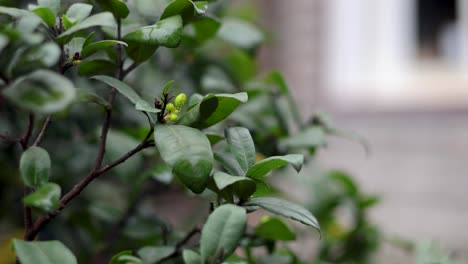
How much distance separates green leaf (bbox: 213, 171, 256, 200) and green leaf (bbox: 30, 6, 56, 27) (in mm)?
220

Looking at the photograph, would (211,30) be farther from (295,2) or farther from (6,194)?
(295,2)

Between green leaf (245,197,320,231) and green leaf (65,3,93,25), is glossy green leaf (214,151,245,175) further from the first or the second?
green leaf (65,3,93,25)

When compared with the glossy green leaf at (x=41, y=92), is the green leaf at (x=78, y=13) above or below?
above

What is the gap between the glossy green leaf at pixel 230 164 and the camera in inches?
25.1

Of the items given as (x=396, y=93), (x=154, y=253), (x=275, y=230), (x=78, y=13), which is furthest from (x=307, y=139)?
(x=396, y=93)

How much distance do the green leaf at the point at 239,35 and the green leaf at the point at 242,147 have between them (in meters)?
0.58

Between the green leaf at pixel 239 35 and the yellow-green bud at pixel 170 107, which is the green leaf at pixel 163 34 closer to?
the yellow-green bud at pixel 170 107

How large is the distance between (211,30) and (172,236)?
33 centimetres

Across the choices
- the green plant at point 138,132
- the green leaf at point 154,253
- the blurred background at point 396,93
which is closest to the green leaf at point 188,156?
the green plant at point 138,132

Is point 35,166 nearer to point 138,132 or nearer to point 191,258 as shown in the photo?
point 191,258

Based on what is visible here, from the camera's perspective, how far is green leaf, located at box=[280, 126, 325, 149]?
0.88 m

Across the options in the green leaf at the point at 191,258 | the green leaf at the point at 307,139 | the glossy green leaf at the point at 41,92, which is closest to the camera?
the glossy green leaf at the point at 41,92

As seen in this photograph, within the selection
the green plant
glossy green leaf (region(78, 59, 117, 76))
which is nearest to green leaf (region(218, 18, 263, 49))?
the green plant

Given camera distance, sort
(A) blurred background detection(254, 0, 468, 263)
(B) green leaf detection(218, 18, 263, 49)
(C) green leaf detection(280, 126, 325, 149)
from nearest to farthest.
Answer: (C) green leaf detection(280, 126, 325, 149) < (B) green leaf detection(218, 18, 263, 49) < (A) blurred background detection(254, 0, 468, 263)
